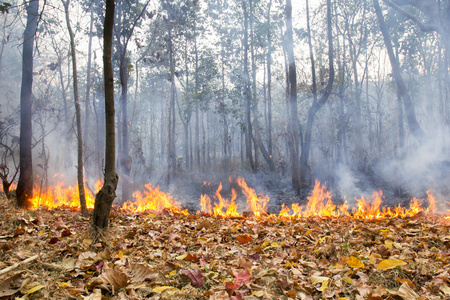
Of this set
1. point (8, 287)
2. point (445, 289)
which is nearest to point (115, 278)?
point (8, 287)

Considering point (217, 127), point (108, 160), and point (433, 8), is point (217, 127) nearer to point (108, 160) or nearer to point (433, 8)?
point (433, 8)

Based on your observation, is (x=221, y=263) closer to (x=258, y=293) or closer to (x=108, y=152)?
(x=258, y=293)

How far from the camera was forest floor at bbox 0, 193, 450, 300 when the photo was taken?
2.21 m

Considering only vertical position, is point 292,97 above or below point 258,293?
above

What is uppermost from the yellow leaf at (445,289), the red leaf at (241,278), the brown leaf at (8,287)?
the brown leaf at (8,287)

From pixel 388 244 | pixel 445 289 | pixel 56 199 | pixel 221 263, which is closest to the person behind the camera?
pixel 445 289

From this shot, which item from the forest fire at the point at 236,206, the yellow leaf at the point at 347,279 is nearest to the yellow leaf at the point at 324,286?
the yellow leaf at the point at 347,279

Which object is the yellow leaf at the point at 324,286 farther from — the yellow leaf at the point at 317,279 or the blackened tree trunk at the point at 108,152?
the blackened tree trunk at the point at 108,152

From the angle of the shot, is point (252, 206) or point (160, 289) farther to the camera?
point (252, 206)

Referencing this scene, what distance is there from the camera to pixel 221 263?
Answer: 9.36ft

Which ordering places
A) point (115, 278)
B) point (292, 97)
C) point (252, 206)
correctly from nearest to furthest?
1. point (115, 278)
2. point (252, 206)
3. point (292, 97)

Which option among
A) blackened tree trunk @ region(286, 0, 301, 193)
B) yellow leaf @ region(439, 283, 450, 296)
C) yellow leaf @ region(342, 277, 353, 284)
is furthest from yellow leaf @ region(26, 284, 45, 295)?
blackened tree trunk @ region(286, 0, 301, 193)

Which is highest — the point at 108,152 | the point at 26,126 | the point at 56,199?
the point at 26,126

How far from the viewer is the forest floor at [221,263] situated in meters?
2.21
